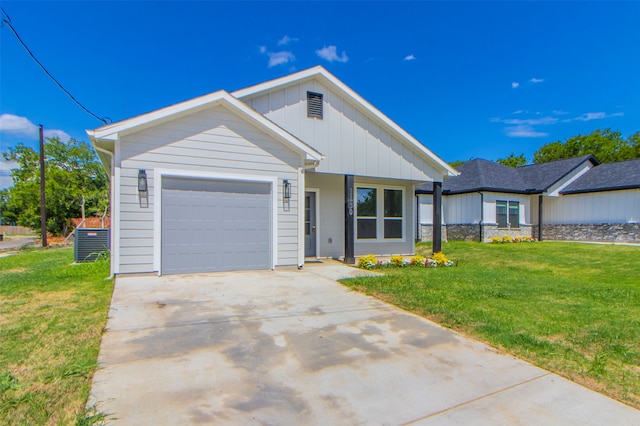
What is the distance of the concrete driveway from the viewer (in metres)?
2.31

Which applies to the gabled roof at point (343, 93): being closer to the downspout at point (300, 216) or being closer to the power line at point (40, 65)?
the downspout at point (300, 216)

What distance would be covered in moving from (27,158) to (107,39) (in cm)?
3968

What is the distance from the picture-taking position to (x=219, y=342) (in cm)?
360

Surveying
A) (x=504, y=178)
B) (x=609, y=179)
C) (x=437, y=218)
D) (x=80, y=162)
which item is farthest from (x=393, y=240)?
(x=80, y=162)

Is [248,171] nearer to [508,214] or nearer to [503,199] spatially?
[503,199]

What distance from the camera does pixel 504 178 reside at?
19.3 metres

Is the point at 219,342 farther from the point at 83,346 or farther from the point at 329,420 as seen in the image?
the point at 329,420

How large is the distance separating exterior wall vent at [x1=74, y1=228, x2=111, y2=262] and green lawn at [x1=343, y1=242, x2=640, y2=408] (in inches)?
322

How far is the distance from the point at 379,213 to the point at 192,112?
720 centimetres

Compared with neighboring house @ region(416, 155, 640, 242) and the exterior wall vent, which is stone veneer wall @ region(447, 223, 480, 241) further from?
the exterior wall vent

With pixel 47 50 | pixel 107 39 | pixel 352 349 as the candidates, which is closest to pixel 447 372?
pixel 352 349

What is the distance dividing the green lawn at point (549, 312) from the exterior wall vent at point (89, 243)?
26.8 feet

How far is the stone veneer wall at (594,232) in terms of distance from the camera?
16.5 meters

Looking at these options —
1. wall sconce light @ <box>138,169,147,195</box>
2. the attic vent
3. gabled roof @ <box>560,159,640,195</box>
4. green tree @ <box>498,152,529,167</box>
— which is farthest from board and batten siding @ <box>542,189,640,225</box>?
green tree @ <box>498,152,529,167</box>
